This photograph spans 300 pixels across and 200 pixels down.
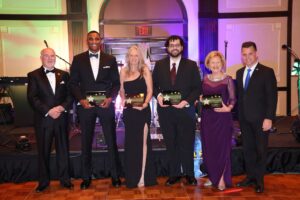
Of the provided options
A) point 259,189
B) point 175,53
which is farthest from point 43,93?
point 259,189

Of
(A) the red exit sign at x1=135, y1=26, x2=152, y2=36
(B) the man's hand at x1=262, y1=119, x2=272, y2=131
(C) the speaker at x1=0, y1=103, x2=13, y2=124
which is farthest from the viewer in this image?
(A) the red exit sign at x1=135, y1=26, x2=152, y2=36

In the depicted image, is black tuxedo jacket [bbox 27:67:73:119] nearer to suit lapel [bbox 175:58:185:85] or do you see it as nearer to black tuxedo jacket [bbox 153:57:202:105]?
black tuxedo jacket [bbox 153:57:202:105]

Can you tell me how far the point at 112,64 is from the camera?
4082 mm

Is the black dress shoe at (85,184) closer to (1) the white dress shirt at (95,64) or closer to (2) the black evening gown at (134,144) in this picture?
(2) the black evening gown at (134,144)

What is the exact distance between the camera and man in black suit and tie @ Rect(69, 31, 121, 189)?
399 centimetres

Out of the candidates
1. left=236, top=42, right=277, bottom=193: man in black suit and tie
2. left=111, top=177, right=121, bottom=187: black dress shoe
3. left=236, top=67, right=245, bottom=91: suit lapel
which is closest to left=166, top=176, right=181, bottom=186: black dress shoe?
left=111, top=177, right=121, bottom=187: black dress shoe

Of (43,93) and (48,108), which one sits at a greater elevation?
(43,93)

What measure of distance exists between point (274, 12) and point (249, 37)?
2.67 feet

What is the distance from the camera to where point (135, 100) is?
392 centimetres

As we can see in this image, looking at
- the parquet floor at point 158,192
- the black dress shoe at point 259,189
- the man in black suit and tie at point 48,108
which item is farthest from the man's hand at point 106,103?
the black dress shoe at point 259,189

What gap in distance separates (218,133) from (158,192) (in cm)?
97

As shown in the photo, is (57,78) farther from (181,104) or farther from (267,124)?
(267,124)

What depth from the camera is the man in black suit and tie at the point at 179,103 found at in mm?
3955

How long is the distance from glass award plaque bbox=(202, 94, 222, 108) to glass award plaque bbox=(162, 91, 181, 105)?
0.30m
